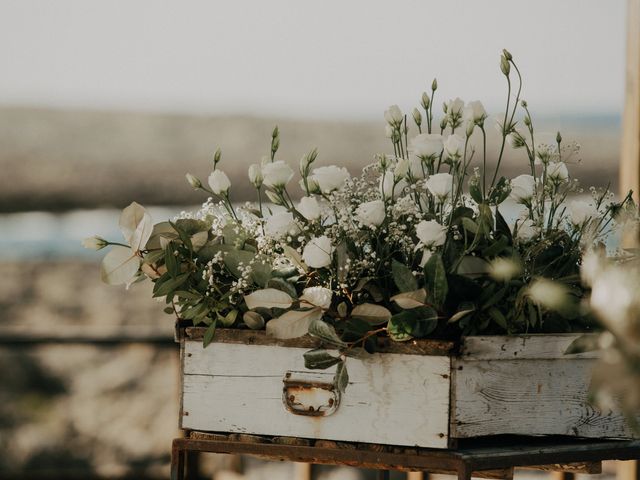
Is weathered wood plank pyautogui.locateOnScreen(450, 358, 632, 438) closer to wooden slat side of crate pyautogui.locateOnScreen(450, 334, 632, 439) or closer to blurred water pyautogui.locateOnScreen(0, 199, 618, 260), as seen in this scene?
wooden slat side of crate pyautogui.locateOnScreen(450, 334, 632, 439)

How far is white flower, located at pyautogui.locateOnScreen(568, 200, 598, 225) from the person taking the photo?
1.14 m

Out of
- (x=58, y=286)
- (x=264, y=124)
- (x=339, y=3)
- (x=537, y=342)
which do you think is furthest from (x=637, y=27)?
(x=339, y=3)

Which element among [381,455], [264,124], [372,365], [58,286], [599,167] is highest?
[264,124]

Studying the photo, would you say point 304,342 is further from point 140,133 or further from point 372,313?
point 140,133

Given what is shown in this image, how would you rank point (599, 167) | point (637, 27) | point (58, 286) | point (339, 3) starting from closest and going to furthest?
1. point (637, 27)
2. point (58, 286)
3. point (599, 167)
4. point (339, 3)

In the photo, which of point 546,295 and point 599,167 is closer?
point 546,295

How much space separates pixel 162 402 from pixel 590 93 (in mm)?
14698

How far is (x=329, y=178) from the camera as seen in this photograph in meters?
1.11

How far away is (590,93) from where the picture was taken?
16375mm

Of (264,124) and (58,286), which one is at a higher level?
(264,124)

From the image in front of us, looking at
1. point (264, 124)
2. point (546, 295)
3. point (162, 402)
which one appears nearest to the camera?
point (546, 295)

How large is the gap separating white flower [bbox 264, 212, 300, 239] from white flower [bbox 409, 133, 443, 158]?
21 centimetres

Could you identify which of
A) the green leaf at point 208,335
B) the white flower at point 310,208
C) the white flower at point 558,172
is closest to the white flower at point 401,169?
the white flower at point 310,208

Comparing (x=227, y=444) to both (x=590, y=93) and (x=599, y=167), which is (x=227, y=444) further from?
(x=590, y=93)
